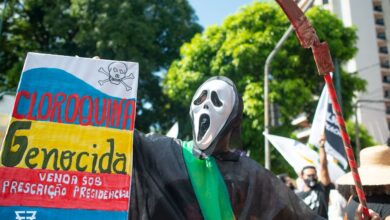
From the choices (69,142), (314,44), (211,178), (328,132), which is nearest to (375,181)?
(314,44)

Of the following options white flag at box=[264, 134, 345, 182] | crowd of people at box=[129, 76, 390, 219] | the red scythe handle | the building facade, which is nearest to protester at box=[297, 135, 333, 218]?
white flag at box=[264, 134, 345, 182]

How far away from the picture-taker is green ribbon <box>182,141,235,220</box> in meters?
2.58

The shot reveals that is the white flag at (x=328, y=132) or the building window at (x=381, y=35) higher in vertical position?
the building window at (x=381, y=35)

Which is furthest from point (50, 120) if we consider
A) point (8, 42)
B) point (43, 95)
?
point (8, 42)

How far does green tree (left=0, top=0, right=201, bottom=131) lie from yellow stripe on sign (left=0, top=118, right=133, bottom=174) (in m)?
11.2

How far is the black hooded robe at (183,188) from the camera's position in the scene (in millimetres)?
2607

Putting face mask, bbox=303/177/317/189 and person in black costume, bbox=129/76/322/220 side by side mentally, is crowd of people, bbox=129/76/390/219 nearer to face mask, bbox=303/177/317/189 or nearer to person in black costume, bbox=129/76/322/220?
person in black costume, bbox=129/76/322/220

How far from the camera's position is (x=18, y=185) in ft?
7.63

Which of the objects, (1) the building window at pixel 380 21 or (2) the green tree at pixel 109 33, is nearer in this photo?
(2) the green tree at pixel 109 33

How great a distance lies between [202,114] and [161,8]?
13.2 metres

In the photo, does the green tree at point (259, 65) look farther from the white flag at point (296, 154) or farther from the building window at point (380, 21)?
the building window at point (380, 21)

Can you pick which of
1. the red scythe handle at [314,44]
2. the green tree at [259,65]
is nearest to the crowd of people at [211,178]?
the red scythe handle at [314,44]

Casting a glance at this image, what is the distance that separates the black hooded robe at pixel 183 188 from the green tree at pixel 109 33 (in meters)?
11.1

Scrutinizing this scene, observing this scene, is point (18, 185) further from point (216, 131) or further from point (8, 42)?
point (8, 42)
